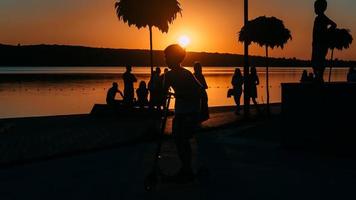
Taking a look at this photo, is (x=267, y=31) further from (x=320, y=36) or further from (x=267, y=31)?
(x=320, y=36)

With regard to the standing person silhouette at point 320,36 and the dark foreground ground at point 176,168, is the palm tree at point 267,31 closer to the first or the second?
the dark foreground ground at point 176,168

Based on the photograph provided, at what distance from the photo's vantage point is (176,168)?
8977 millimetres

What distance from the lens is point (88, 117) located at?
20.6 meters

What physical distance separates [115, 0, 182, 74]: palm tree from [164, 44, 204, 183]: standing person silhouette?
438 inches

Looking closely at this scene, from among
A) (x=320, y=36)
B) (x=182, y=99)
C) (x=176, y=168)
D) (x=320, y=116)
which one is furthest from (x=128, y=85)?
(x=182, y=99)

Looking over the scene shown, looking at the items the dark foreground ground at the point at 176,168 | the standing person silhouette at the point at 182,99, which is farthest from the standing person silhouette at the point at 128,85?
the standing person silhouette at the point at 182,99

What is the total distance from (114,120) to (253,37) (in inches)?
340

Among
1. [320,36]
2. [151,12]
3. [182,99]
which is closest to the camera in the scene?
[182,99]

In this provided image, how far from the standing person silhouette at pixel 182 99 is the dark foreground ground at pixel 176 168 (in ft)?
1.18

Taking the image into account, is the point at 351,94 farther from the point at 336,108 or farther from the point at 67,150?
the point at 67,150

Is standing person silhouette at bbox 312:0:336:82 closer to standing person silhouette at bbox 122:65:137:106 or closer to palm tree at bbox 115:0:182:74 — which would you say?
palm tree at bbox 115:0:182:74

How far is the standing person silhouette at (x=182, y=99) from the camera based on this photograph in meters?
7.68

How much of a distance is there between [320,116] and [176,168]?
2866 millimetres

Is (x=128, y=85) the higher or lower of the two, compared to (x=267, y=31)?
lower
